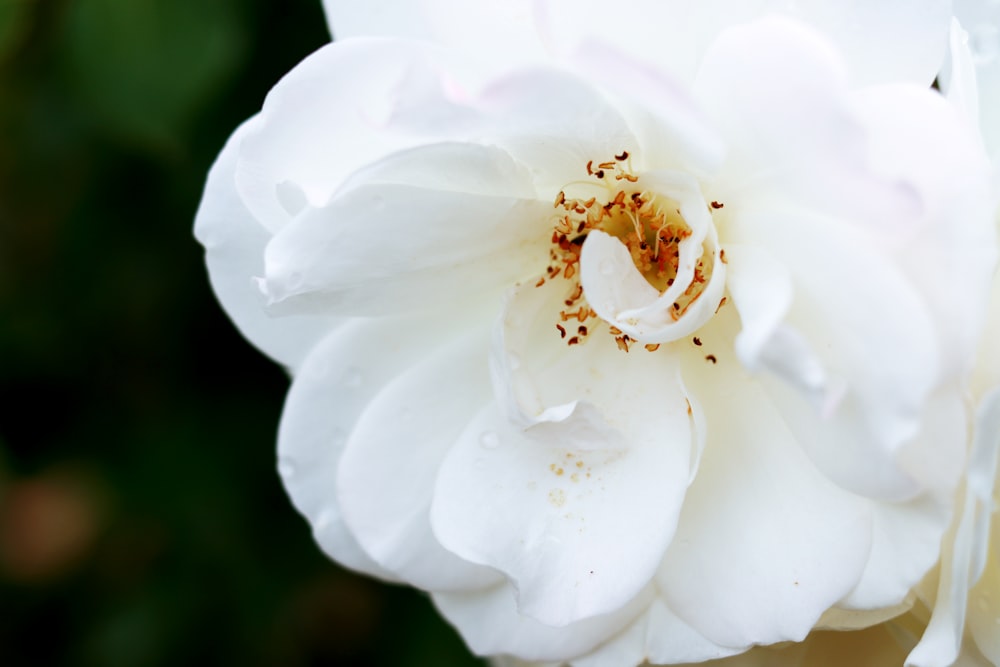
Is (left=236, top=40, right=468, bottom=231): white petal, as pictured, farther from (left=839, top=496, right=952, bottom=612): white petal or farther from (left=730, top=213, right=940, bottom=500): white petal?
(left=839, top=496, right=952, bottom=612): white petal

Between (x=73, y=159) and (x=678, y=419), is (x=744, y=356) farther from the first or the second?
(x=73, y=159)

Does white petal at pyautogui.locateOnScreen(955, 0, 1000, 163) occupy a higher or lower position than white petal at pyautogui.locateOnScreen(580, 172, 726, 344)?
higher

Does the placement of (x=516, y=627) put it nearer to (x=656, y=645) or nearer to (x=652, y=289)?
(x=656, y=645)

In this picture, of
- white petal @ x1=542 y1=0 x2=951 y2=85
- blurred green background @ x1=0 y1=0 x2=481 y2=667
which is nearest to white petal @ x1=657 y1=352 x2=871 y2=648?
white petal @ x1=542 y1=0 x2=951 y2=85

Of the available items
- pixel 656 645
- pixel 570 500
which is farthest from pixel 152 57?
pixel 656 645

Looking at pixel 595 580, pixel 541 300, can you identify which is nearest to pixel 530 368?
pixel 541 300

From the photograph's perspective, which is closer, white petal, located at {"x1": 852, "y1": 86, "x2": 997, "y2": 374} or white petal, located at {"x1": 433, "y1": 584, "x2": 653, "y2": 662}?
white petal, located at {"x1": 852, "y1": 86, "x2": 997, "y2": 374}

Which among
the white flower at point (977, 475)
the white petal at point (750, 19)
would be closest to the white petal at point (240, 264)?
the white petal at point (750, 19)
